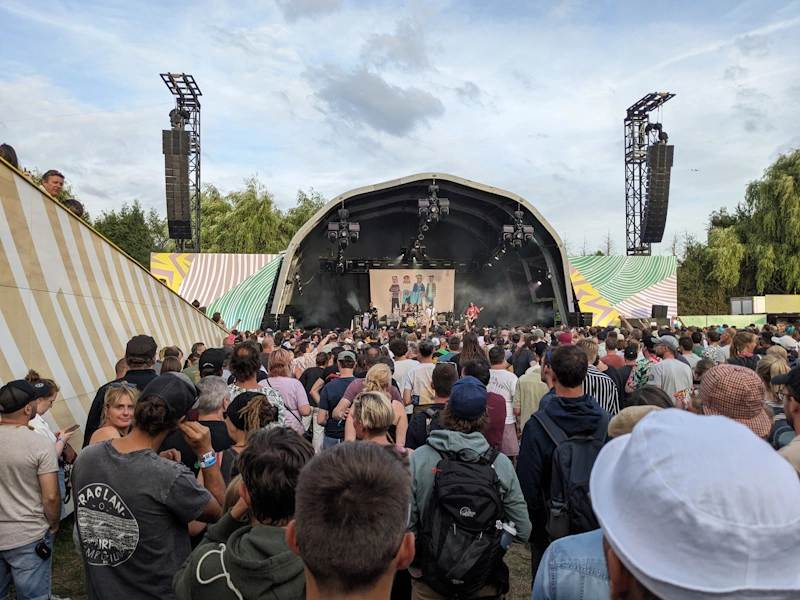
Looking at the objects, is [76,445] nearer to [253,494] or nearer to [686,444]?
[253,494]

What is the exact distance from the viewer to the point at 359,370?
518cm

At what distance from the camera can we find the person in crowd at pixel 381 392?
370 centimetres

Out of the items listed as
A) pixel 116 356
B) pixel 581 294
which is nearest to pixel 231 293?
pixel 581 294

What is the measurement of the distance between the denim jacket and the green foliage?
39160mm

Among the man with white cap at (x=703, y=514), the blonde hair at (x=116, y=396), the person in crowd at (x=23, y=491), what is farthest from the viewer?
the blonde hair at (x=116, y=396)

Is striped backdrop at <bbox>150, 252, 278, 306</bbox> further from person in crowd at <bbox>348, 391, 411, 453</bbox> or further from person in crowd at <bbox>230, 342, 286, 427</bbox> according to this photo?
person in crowd at <bbox>348, 391, 411, 453</bbox>

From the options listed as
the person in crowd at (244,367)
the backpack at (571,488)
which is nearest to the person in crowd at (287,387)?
the person in crowd at (244,367)

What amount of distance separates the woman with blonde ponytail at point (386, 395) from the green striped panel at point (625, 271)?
822 inches

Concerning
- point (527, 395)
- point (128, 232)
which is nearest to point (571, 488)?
point (527, 395)

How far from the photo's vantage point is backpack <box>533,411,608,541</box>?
2428mm

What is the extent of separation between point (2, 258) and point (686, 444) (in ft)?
17.0

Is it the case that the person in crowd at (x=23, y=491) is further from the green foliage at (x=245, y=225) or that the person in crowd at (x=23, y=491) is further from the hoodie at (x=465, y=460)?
the green foliage at (x=245, y=225)

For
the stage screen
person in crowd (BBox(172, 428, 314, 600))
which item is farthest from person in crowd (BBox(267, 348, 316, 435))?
the stage screen

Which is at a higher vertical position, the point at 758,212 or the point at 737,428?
the point at 758,212
